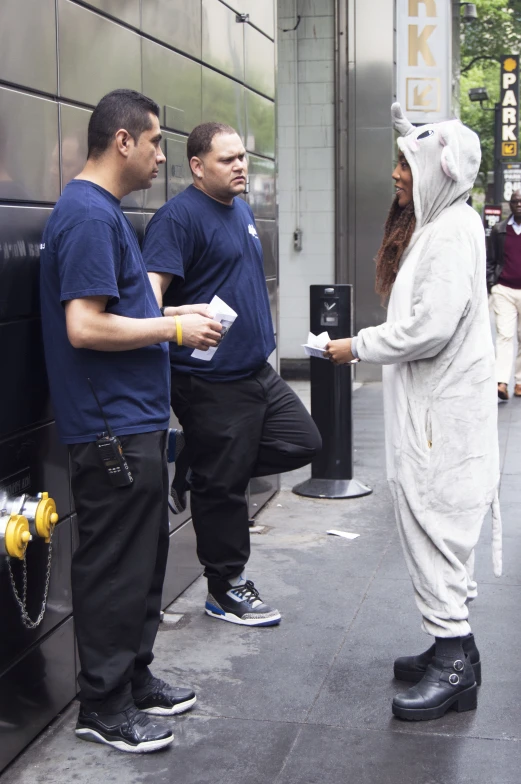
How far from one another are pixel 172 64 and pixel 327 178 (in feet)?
24.7

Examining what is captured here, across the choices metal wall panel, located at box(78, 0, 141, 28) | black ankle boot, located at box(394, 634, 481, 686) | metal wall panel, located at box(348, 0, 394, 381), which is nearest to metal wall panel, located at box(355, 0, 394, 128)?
metal wall panel, located at box(348, 0, 394, 381)

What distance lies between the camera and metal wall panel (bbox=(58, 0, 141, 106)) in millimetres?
3777

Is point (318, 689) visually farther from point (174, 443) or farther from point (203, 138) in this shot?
point (203, 138)

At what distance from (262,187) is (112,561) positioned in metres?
3.70

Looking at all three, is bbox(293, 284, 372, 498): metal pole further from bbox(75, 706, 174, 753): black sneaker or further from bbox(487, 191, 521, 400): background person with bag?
bbox(487, 191, 521, 400): background person with bag

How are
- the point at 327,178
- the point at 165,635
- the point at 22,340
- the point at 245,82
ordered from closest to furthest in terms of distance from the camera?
1. the point at 22,340
2. the point at 165,635
3. the point at 245,82
4. the point at 327,178

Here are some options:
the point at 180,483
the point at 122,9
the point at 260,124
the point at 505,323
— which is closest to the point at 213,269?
the point at 180,483

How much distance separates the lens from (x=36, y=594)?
11.9ft

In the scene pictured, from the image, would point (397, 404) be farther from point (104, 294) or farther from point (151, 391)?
point (104, 294)

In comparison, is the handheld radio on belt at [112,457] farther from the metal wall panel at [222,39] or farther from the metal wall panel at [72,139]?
the metal wall panel at [222,39]

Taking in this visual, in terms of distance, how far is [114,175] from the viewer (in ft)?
11.4

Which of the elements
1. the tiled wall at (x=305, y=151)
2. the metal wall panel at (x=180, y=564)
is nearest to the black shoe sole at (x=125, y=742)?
the metal wall panel at (x=180, y=564)

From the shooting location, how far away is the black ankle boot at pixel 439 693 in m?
3.75

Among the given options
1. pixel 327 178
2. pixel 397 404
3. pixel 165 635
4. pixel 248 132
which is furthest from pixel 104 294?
pixel 327 178
